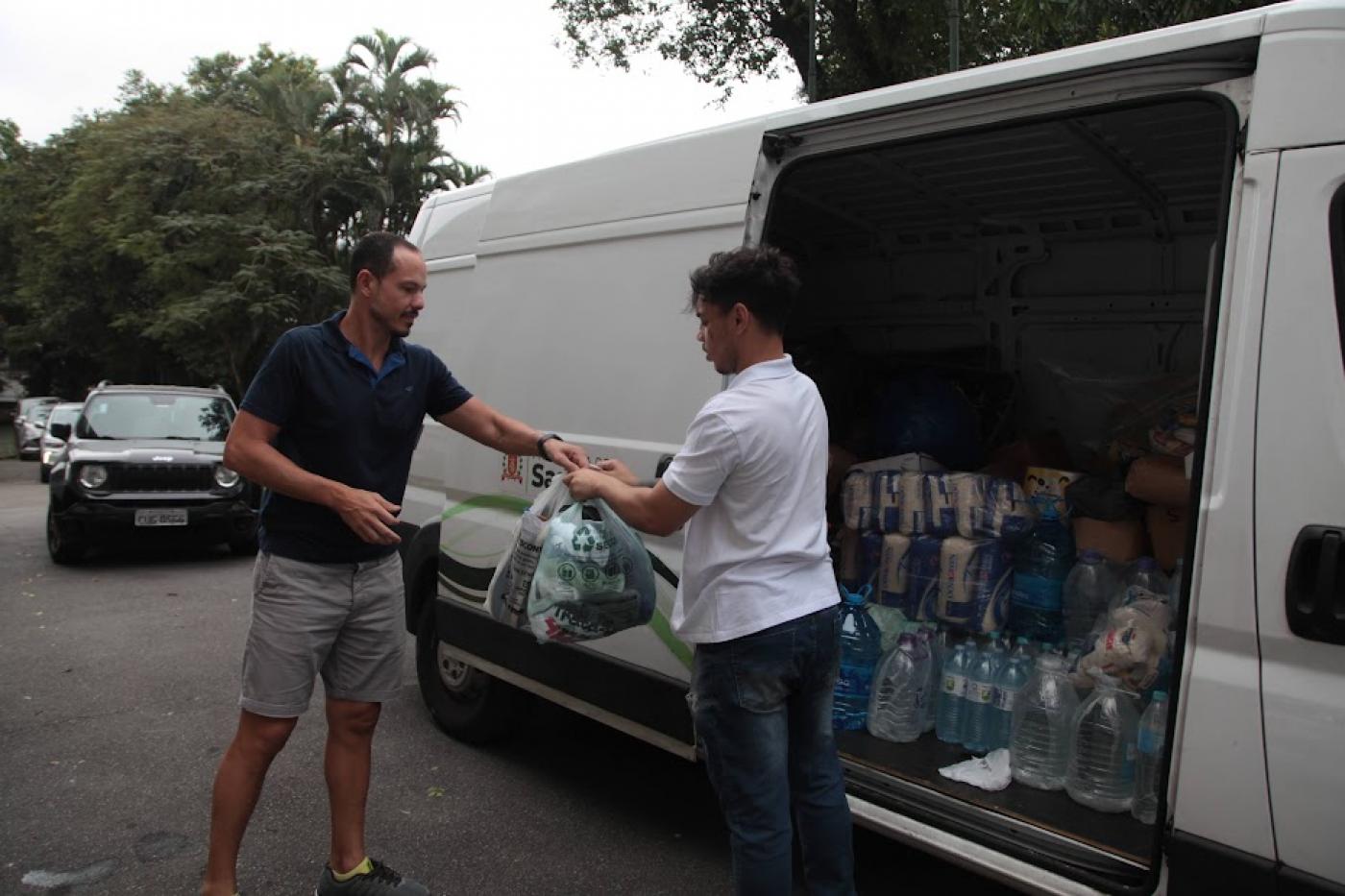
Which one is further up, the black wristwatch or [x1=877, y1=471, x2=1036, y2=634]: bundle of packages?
the black wristwatch

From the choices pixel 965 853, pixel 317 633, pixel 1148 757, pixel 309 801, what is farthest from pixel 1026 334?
pixel 309 801

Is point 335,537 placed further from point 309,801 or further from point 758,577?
point 309,801

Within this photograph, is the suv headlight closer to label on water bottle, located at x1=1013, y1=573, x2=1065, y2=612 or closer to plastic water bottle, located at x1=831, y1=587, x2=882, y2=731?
plastic water bottle, located at x1=831, y1=587, x2=882, y2=731

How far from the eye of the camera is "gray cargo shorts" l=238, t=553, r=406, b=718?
9.36ft

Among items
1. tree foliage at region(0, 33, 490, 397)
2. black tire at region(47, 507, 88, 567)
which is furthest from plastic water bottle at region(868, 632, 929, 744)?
tree foliage at region(0, 33, 490, 397)

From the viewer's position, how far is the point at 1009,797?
288cm

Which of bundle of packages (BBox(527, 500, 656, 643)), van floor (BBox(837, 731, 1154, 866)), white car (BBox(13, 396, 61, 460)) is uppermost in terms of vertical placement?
bundle of packages (BBox(527, 500, 656, 643))

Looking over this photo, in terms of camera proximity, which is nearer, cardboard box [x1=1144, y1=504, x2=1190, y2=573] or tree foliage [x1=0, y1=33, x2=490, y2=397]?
cardboard box [x1=1144, y1=504, x2=1190, y2=573]

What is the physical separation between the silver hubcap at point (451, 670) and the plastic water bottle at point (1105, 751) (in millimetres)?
2588

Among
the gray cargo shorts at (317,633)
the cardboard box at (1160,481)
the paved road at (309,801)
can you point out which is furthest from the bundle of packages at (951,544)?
the gray cargo shorts at (317,633)

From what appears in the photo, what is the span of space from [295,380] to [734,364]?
4.21ft

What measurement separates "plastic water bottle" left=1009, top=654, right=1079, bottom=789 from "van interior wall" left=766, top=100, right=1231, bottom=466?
1.50m

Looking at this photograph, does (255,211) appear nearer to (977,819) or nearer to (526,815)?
(526,815)

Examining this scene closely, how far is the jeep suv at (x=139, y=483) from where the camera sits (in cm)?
875
